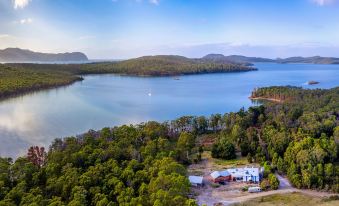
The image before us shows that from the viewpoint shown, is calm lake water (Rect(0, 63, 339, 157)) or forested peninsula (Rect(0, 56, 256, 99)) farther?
forested peninsula (Rect(0, 56, 256, 99))

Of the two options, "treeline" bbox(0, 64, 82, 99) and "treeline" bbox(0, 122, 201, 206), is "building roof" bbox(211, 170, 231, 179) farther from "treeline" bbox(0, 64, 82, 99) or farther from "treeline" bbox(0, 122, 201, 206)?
"treeline" bbox(0, 64, 82, 99)

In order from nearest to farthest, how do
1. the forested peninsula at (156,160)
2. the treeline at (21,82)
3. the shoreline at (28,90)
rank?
the forested peninsula at (156,160) < the shoreline at (28,90) < the treeline at (21,82)

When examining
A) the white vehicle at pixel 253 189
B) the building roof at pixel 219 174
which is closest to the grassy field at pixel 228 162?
the building roof at pixel 219 174

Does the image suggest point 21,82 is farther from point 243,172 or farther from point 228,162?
point 243,172

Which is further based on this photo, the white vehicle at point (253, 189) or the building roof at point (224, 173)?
the building roof at point (224, 173)

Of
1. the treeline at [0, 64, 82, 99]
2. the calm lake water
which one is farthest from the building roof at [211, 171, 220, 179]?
the treeline at [0, 64, 82, 99]

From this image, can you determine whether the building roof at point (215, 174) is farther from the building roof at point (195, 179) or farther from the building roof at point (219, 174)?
the building roof at point (195, 179)

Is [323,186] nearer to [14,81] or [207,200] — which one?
[207,200]

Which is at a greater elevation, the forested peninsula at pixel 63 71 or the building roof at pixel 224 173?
the forested peninsula at pixel 63 71
